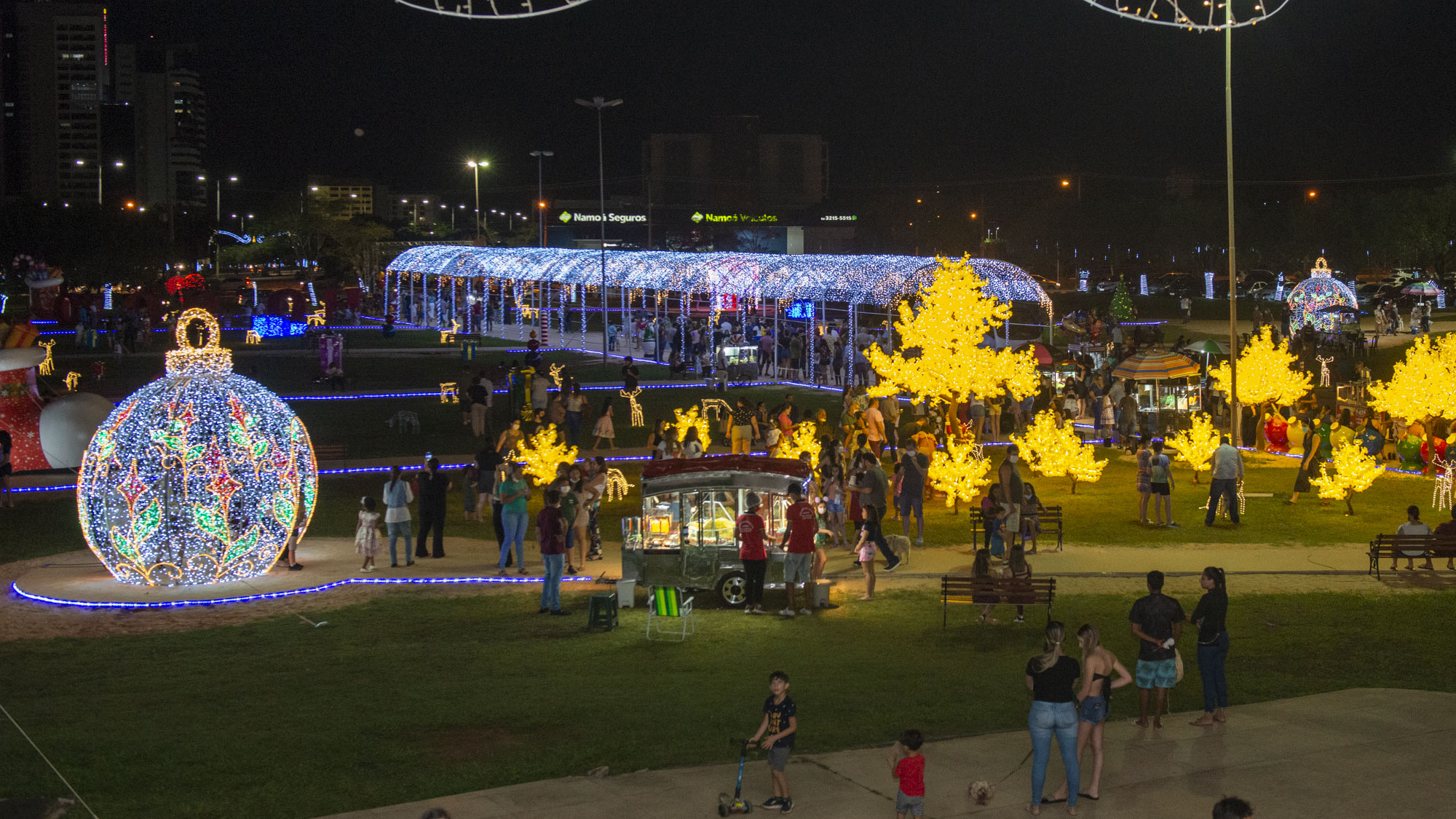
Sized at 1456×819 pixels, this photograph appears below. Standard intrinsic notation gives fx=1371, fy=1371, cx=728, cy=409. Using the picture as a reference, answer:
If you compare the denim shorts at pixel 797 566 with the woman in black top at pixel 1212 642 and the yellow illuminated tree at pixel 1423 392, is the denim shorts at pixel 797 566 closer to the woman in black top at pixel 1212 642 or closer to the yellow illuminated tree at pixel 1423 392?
the woman in black top at pixel 1212 642

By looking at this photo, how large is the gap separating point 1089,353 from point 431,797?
34716 mm

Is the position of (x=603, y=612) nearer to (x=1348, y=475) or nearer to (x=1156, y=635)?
(x=1156, y=635)

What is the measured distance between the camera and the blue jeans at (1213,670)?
11.0 meters

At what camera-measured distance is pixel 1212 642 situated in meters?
11.1

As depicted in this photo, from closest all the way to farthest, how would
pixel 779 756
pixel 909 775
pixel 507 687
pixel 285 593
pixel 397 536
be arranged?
pixel 909 775 → pixel 779 756 → pixel 507 687 → pixel 285 593 → pixel 397 536

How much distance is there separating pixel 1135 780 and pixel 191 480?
37.2ft

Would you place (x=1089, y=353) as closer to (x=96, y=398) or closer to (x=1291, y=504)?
(x=1291, y=504)


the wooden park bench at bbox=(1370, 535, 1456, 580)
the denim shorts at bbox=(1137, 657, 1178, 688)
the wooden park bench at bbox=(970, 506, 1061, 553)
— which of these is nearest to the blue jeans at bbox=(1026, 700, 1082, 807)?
the denim shorts at bbox=(1137, 657, 1178, 688)

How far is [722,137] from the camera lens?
163500 millimetres

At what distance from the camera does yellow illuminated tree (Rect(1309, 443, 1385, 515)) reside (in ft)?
73.8

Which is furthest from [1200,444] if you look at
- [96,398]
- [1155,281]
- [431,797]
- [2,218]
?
[1155,281]

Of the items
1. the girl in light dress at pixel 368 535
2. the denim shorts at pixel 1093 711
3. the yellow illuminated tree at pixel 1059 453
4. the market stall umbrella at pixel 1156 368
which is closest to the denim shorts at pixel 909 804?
the denim shorts at pixel 1093 711

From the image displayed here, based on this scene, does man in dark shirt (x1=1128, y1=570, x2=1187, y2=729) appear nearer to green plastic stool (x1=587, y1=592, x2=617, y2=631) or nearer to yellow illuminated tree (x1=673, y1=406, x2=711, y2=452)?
green plastic stool (x1=587, y1=592, x2=617, y2=631)

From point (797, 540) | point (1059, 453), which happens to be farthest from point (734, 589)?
point (1059, 453)
